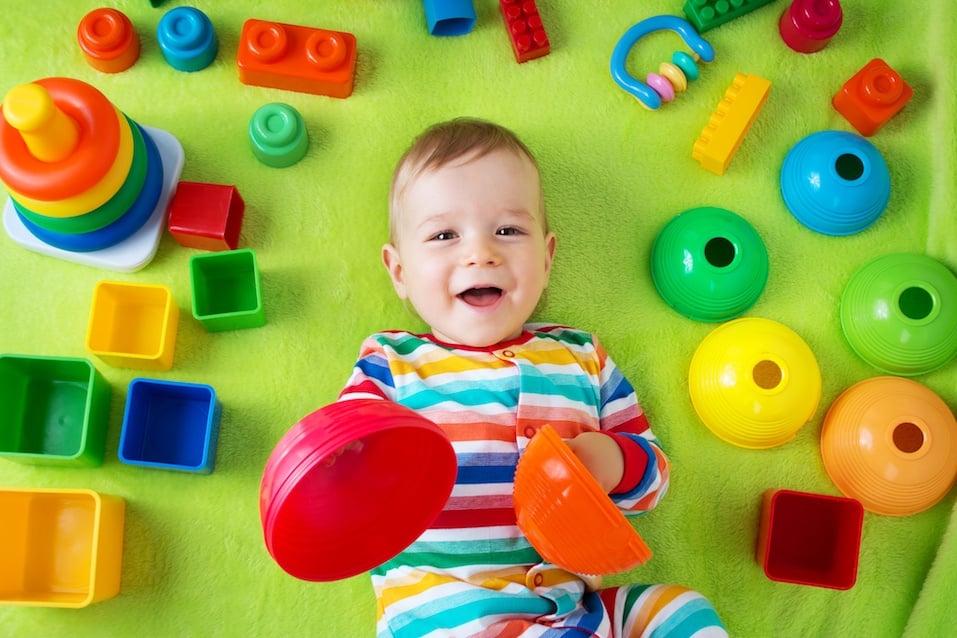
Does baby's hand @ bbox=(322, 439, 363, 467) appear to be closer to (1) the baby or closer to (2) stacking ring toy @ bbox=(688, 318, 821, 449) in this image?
(1) the baby

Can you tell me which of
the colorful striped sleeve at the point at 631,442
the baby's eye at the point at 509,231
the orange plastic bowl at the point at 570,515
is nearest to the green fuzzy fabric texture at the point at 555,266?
the colorful striped sleeve at the point at 631,442

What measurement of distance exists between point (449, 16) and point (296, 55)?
245 millimetres

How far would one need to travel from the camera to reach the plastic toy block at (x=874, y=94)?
139 cm

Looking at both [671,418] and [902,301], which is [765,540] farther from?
[902,301]

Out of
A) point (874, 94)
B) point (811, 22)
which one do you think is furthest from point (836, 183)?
point (811, 22)

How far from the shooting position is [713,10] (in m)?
1.44

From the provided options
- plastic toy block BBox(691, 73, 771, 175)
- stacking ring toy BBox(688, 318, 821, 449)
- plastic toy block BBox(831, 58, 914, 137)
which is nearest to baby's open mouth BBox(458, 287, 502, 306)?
stacking ring toy BBox(688, 318, 821, 449)

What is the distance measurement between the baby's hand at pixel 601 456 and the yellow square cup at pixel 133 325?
0.60m

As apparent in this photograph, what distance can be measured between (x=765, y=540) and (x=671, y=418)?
21cm

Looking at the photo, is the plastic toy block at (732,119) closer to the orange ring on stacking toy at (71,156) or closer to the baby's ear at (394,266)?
the baby's ear at (394,266)

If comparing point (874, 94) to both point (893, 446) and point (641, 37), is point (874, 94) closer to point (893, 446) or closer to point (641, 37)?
point (641, 37)

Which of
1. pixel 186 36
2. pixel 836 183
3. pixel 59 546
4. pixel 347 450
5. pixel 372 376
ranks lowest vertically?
pixel 59 546

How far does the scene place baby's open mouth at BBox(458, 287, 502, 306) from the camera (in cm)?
116

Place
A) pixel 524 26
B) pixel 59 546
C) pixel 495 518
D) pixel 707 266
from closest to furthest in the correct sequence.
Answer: pixel 495 518 → pixel 59 546 → pixel 707 266 → pixel 524 26
